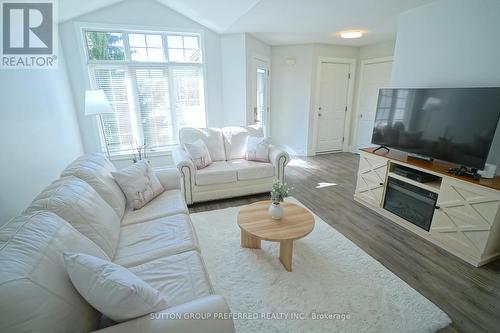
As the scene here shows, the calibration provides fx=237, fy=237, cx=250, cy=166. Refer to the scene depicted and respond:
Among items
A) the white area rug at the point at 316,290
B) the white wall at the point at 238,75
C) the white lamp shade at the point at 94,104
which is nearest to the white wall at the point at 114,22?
the white wall at the point at 238,75

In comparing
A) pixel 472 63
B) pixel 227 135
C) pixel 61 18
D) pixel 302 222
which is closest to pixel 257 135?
pixel 227 135

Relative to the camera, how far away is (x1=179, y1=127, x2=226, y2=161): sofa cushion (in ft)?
11.5

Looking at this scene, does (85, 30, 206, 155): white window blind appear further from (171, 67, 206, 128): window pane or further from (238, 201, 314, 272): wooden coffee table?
(238, 201, 314, 272): wooden coffee table

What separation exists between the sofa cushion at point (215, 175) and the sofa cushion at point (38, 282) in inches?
73.2

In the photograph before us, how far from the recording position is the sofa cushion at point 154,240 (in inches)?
61.6

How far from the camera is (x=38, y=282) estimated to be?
904 millimetres

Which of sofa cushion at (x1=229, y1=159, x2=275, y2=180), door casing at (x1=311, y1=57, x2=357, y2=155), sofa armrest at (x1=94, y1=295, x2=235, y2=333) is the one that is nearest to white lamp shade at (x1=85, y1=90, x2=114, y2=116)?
sofa cushion at (x1=229, y1=159, x2=275, y2=180)

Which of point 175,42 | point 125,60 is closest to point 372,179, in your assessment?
point 175,42

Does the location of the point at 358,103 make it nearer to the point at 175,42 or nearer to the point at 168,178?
the point at 175,42

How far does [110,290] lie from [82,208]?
31.7 inches

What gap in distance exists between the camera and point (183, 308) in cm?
101

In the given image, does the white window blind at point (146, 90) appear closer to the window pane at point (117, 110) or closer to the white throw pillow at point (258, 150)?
the window pane at point (117, 110)

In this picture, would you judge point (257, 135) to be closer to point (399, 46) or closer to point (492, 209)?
point (399, 46)

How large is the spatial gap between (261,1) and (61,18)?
2912 mm
